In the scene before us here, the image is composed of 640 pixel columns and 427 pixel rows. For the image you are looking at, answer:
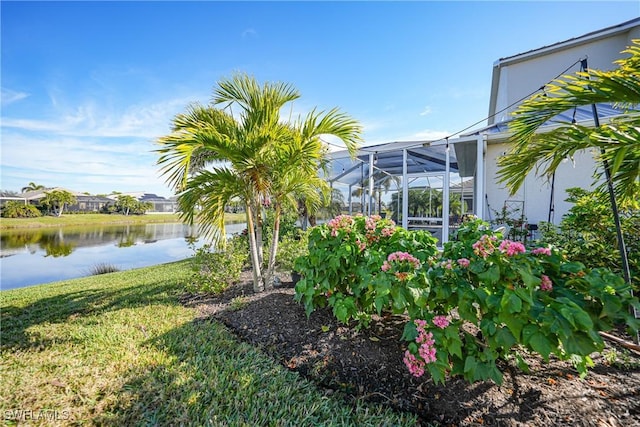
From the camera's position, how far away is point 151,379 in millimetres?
2070

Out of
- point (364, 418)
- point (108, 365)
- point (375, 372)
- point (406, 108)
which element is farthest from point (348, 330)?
point (406, 108)

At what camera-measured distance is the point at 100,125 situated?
1053 cm

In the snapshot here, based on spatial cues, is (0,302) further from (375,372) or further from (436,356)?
(436,356)

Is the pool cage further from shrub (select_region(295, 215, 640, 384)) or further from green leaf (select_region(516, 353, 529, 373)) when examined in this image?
green leaf (select_region(516, 353, 529, 373))

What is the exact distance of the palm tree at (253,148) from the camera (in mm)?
3531

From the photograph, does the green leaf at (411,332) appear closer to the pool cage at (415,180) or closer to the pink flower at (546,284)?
the pink flower at (546,284)

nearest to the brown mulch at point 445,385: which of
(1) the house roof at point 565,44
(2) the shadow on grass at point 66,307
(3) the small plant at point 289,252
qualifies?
(3) the small plant at point 289,252

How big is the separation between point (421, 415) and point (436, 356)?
43cm

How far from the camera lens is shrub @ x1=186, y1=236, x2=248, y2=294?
414 centimetres

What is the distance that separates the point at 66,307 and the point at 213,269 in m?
2.43

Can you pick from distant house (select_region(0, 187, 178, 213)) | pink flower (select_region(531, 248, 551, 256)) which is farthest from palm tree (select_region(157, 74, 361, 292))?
distant house (select_region(0, 187, 178, 213))

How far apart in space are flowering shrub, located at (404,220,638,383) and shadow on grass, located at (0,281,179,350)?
12.6 feet

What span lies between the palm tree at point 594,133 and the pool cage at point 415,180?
3.30 meters

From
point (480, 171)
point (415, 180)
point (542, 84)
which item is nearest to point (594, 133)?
point (480, 171)
